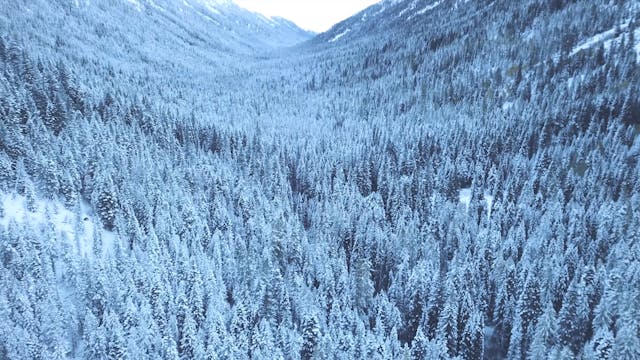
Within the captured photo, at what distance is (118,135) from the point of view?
328 feet

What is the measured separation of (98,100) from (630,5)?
201 metres

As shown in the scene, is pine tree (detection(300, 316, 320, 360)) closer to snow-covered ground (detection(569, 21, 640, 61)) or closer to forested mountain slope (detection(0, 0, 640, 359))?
forested mountain slope (detection(0, 0, 640, 359))

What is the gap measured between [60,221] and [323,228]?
162 feet

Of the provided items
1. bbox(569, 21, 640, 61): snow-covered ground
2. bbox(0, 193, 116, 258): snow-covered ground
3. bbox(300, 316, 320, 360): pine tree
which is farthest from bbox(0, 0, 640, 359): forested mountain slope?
bbox(569, 21, 640, 61): snow-covered ground

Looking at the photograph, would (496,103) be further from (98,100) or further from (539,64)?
(98,100)

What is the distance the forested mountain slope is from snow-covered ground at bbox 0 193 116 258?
1.32 ft

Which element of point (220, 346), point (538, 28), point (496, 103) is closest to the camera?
point (220, 346)

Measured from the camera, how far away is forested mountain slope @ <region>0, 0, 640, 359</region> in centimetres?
5272

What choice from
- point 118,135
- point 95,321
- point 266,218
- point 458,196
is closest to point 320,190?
point 266,218

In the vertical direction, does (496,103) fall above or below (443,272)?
above

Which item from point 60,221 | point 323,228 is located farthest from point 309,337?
point 60,221

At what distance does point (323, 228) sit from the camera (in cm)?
8469

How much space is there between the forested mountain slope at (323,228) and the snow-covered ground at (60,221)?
401 mm

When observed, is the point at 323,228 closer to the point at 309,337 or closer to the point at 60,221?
the point at 309,337
